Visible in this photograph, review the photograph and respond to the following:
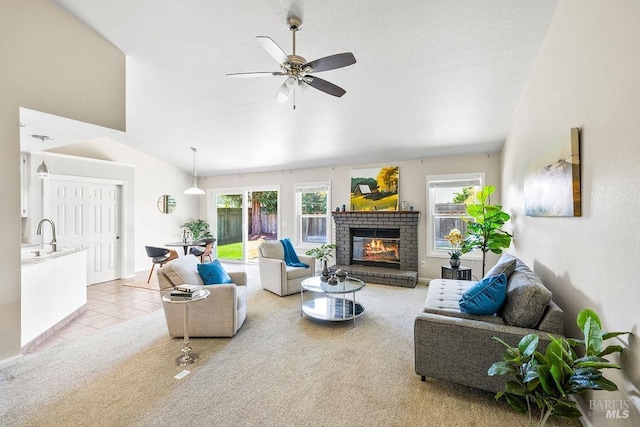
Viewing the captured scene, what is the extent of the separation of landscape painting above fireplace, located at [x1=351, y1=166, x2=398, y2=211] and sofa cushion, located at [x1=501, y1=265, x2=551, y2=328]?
11.8ft

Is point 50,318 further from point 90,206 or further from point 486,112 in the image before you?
point 486,112

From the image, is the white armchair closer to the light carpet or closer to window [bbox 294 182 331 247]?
the light carpet

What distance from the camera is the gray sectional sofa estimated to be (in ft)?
6.53

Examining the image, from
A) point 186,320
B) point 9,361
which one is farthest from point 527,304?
point 9,361

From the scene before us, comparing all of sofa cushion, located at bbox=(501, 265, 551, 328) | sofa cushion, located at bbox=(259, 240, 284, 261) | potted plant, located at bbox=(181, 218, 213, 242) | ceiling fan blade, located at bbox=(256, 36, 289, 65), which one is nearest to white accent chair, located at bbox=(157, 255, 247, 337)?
sofa cushion, located at bbox=(259, 240, 284, 261)

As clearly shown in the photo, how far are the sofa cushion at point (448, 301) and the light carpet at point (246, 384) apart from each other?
0.52 metres

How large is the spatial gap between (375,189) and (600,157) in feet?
14.0

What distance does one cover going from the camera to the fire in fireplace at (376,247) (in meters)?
5.84

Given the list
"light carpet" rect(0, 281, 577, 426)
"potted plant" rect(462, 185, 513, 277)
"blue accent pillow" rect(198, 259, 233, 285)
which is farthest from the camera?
"potted plant" rect(462, 185, 513, 277)

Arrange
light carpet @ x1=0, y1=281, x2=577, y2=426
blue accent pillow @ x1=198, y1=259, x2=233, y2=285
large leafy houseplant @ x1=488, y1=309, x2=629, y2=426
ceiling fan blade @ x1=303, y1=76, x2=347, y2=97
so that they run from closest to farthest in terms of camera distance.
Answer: large leafy houseplant @ x1=488, y1=309, x2=629, y2=426, light carpet @ x1=0, y1=281, x2=577, y2=426, ceiling fan blade @ x1=303, y1=76, x2=347, y2=97, blue accent pillow @ x1=198, y1=259, x2=233, y2=285

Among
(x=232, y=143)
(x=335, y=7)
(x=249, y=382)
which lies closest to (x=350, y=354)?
(x=249, y=382)

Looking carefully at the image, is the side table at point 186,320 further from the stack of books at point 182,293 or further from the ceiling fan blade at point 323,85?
the ceiling fan blade at point 323,85

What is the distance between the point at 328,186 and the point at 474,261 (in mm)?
3301

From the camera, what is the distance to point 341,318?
3.40 m
